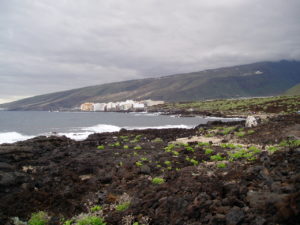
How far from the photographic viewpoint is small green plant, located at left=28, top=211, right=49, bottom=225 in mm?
8539

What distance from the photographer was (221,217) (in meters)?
6.14

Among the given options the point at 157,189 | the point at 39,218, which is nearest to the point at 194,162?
the point at 157,189

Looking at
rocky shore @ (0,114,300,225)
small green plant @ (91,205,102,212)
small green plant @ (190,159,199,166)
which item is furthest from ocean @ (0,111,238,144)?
small green plant @ (91,205,102,212)

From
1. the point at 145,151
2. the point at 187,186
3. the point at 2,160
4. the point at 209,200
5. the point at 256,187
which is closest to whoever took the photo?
the point at 209,200

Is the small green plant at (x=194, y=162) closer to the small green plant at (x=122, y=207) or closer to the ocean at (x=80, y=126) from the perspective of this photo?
the small green plant at (x=122, y=207)

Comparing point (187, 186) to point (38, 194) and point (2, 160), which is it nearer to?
point (38, 194)

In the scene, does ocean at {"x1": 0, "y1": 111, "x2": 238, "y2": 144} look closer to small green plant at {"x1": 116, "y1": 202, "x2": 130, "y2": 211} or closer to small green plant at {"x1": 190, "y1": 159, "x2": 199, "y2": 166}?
small green plant at {"x1": 190, "y1": 159, "x2": 199, "y2": 166}

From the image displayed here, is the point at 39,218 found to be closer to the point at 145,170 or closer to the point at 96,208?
the point at 96,208

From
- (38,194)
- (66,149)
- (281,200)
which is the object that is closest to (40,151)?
(66,149)

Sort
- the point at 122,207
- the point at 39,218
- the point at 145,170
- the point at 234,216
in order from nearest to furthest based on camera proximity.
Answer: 1. the point at 234,216
2. the point at 122,207
3. the point at 39,218
4. the point at 145,170

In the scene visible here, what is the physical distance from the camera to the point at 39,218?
29.2ft

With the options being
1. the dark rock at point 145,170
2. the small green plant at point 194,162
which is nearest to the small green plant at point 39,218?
the dark rock at point 145,170

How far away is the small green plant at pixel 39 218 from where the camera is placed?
28.0 feet

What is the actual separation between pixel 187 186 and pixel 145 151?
11164 mm
